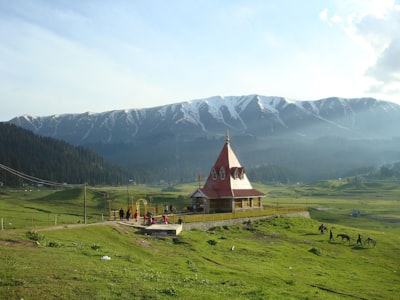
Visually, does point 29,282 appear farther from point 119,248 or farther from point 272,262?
point 272,262

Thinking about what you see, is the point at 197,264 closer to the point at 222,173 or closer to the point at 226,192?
the point at 226,192

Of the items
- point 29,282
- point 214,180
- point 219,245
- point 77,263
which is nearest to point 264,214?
point 214,180

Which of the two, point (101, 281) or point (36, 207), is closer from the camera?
point (101, 281)

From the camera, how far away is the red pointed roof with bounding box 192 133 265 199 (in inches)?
2589

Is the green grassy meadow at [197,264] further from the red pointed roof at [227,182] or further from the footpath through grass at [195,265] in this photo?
the red pointed roof at [227,182]

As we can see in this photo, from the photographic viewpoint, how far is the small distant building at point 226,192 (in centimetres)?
6538

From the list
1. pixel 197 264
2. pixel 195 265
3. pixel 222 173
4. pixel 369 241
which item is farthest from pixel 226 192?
pixel 195 265

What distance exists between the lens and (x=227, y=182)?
6712 centimetres

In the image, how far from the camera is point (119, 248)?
36.2 m

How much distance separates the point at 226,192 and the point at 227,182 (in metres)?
2.08

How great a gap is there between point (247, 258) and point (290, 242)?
14.2 metres

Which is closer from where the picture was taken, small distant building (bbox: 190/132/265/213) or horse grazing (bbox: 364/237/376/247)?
horse grazing (bbox: 364/237/376/247)

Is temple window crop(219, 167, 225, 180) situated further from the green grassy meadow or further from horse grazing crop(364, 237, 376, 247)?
horse grazing crop(364, 237, 376, 247)

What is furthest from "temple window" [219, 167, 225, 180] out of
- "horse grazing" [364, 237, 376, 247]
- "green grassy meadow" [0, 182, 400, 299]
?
"horse grazing" [364, 237, 376, 247]
